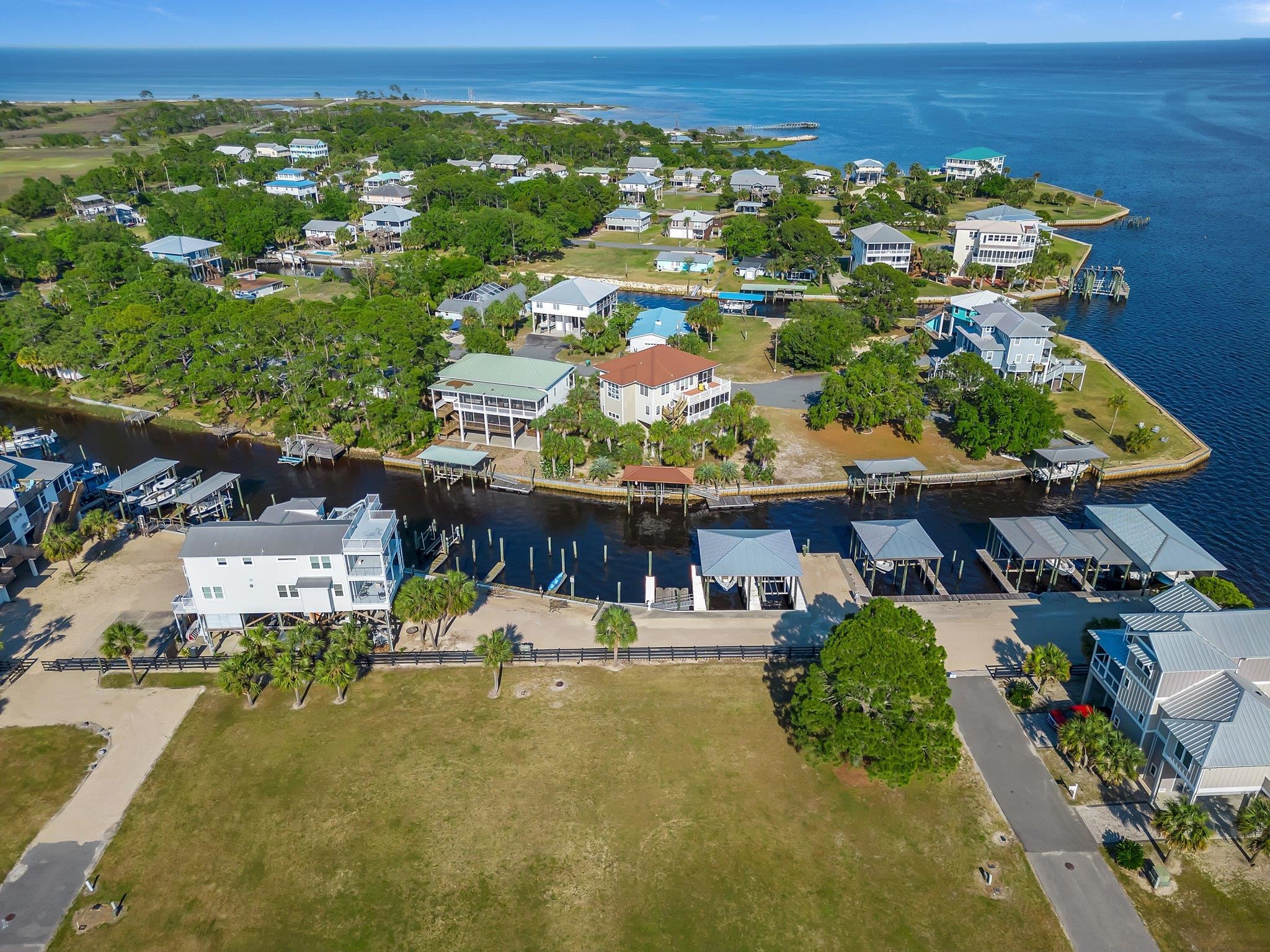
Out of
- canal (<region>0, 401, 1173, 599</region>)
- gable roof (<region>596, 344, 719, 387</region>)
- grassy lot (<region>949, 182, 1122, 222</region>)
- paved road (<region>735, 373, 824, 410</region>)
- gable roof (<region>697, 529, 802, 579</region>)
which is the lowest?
canal (<region>0, 401, 1173, 599</region>)

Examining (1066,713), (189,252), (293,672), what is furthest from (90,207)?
(1066,713)

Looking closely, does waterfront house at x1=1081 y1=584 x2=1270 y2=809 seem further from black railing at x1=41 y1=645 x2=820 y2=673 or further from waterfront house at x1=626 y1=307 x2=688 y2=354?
waterfront house at x1=626 y1=307 x2=688 y2=354

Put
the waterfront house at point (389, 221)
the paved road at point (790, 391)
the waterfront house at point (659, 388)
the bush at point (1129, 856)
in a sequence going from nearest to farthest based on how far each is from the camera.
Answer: the bush at point (1129, 856)
the waterfront house at point (659, 388)
the paved road at point (790, 391)
the waterfront house at point (389, 221)

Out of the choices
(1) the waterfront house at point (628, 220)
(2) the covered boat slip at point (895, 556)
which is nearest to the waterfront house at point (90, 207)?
(1) the waterfront house at point (628, 220)

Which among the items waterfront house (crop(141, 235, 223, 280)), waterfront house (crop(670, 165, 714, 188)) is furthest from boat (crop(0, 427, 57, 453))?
waterfront house (crop(670, 165, 714, 188))

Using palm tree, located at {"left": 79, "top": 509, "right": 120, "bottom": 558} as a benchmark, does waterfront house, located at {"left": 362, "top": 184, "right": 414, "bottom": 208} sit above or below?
above

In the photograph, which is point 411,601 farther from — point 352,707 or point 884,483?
point 884,483

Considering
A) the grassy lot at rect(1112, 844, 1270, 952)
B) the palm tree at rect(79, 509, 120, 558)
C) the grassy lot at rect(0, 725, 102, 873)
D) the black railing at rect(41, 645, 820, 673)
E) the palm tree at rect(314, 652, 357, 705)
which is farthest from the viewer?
the palm tree at rect(79, 509, 120, 558)

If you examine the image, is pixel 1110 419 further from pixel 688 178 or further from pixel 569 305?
pixel 688 178

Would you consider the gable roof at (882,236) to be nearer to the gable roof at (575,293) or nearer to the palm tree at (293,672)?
the gable roof at (575,293)
